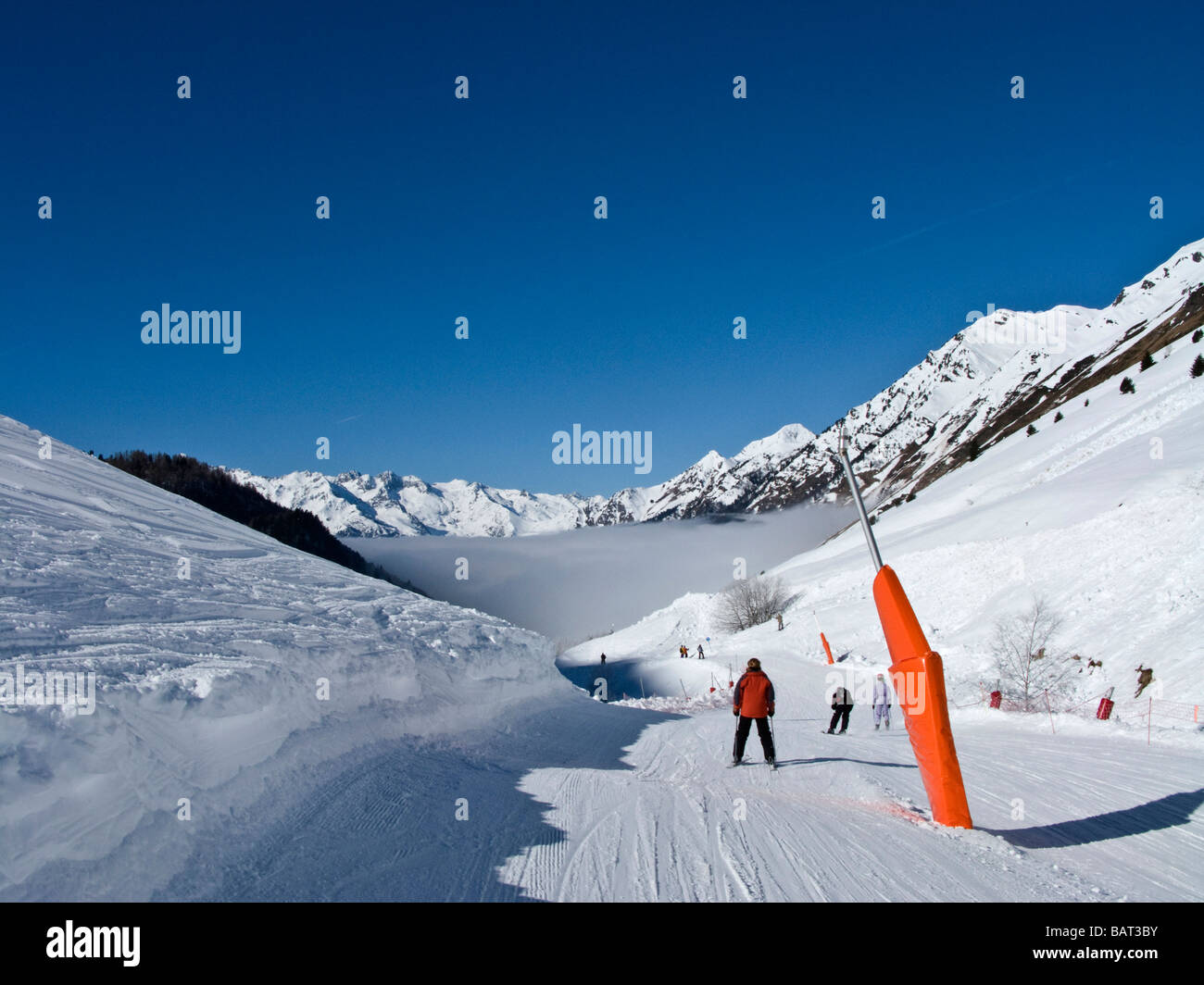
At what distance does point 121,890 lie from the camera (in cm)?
442

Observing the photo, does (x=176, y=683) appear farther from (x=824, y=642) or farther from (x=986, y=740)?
(x=824, y=642)

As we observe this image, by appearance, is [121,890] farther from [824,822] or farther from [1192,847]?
[1192,847]

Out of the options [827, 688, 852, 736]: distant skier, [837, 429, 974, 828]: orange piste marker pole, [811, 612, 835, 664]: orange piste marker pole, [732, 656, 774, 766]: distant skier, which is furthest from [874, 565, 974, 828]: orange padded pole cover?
[811, 612, 835, 664]: orange piste marker pole

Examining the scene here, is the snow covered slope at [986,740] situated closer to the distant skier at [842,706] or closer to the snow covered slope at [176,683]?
the distant skier at [842,706]

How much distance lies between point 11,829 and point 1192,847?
941cm

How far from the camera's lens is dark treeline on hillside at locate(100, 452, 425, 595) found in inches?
2438

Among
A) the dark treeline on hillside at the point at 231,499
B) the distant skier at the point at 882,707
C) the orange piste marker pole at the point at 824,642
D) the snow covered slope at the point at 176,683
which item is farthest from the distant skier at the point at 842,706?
the dark treeline on hillside at the point at 231,499

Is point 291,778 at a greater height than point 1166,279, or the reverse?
point 1166,279

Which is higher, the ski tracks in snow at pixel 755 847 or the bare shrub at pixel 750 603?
the ski tracks in snow at pixel 755 847

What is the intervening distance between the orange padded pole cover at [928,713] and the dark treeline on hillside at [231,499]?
55.2 meters

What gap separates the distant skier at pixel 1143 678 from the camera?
1994 centimetres

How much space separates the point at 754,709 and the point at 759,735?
36cm
